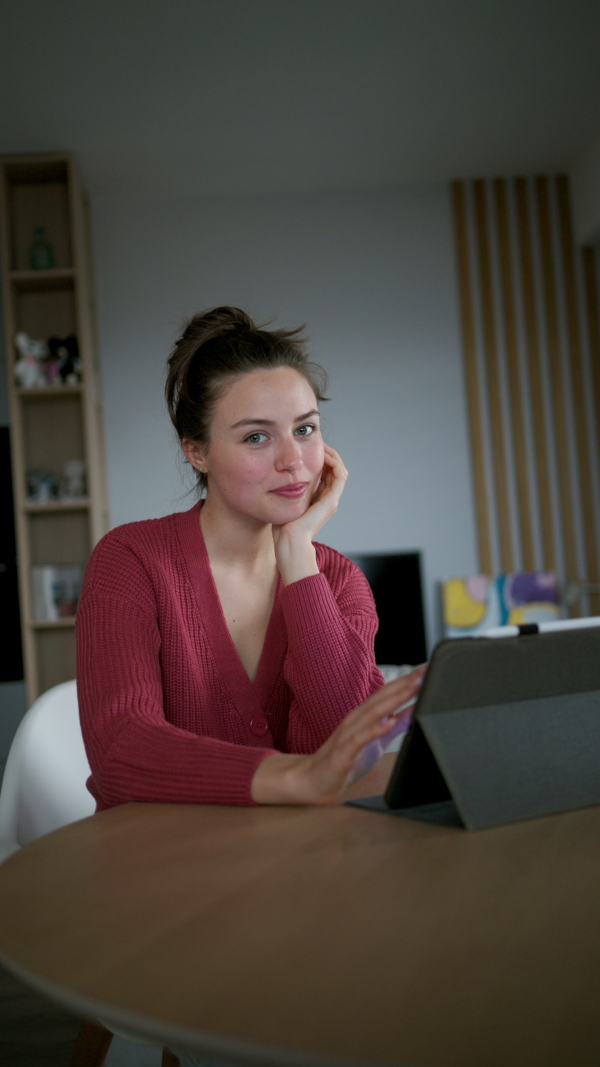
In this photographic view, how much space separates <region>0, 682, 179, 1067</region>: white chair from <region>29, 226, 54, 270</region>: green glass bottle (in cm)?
354

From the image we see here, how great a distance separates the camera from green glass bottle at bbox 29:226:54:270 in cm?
455

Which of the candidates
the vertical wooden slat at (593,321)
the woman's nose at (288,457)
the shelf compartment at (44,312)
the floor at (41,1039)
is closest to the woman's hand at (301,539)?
the woman's nose at (288,457)

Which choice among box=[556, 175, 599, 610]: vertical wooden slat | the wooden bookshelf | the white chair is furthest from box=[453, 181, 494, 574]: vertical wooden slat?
the white chair

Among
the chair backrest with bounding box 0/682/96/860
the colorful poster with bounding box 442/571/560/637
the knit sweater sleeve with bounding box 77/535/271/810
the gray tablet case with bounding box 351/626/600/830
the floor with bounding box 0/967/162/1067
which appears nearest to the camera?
the gray tablet case with bounding box 351/626/600/830

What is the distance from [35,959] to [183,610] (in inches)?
31.9

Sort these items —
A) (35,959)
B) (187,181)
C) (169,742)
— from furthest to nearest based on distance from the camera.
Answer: (187,181)
(169,742)
(35,959)

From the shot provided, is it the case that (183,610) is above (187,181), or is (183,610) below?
below

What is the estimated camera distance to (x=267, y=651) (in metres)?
1.46

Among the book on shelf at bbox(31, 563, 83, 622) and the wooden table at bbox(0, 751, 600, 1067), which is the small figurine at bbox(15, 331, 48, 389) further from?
the wooden table at bbox(0, 751, 600, 1067)

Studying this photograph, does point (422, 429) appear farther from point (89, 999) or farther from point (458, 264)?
point (89, 999)

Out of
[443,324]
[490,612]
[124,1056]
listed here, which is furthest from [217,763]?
[443,324]

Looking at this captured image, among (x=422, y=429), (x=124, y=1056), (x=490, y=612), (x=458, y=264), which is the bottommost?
(x=124, y=1056)

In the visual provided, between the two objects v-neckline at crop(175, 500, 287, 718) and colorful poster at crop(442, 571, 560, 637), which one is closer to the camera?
v-neckline at crop(175, 500, 287, 718)

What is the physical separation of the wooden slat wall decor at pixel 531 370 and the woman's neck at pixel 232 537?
3816mm
